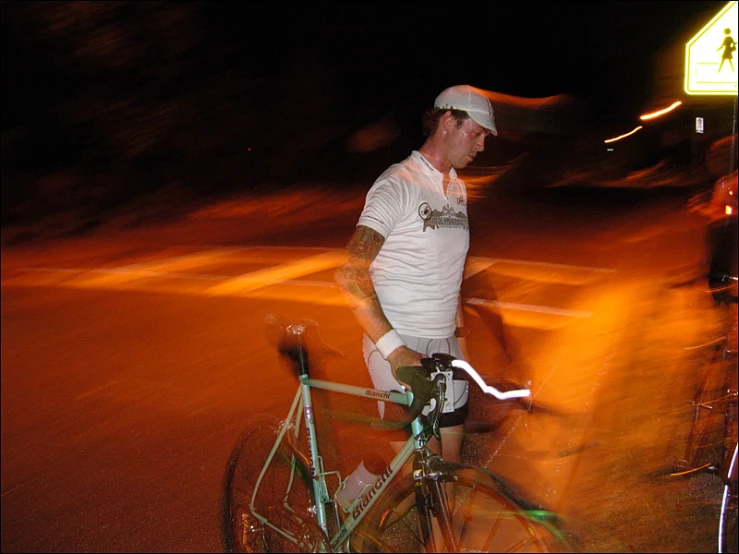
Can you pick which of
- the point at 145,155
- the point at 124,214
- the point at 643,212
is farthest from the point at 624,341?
the point at 145,155

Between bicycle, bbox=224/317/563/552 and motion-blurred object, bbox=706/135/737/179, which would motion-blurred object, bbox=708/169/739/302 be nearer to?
motion-blurred object, bbox=706/135/737/179

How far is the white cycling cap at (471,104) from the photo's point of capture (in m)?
2.88

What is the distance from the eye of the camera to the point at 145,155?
98.6ft

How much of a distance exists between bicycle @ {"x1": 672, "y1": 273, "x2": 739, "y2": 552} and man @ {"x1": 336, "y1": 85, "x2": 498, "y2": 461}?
125 centimetres

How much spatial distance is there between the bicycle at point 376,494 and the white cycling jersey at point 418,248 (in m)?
0.35

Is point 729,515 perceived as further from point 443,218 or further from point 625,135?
point 625,135

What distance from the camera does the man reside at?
2.78 m

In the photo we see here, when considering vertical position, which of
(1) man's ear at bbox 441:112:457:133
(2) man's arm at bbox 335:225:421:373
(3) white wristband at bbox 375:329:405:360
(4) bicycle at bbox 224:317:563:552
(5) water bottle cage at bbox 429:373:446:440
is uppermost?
(1) man's ear at bbox 441:112:457:133

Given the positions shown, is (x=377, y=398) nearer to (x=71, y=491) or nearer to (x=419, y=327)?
(x=419, y=327)

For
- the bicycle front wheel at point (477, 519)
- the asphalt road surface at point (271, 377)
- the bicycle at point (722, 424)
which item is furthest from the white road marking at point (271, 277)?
the bicycle front wheel at point (477, 519)

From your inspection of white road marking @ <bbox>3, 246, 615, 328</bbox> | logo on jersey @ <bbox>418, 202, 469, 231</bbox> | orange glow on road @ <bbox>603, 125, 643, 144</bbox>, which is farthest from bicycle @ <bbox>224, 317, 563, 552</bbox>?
orange glow on road @ <bbox>603, 125, 643, 144</bbox>

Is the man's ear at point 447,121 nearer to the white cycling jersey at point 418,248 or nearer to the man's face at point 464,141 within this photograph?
the man's face at point 464,141

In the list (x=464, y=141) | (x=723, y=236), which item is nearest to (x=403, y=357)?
(x=464, y=141)

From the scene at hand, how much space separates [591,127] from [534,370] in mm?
43757
